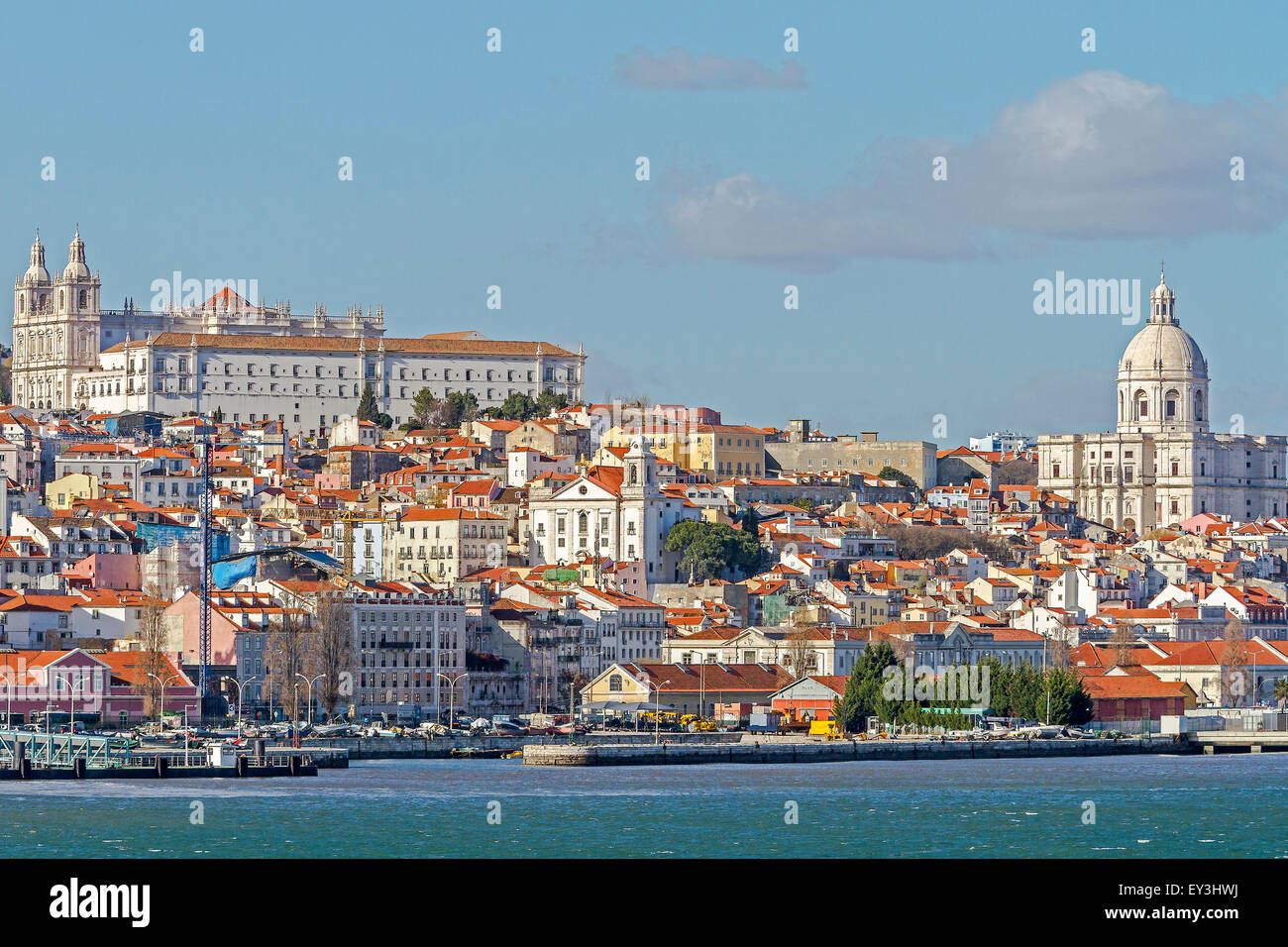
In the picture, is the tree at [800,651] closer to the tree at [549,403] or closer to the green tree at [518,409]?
the tree at [549,403]

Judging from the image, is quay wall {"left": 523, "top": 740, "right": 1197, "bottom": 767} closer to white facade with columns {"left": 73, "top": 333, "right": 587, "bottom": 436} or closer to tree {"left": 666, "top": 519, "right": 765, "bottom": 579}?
tree {"left": 666, "top": 519, "right": 765, "bottom": 579}

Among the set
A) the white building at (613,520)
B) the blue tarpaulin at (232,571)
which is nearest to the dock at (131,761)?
the blue tarpaulin at (232,571)

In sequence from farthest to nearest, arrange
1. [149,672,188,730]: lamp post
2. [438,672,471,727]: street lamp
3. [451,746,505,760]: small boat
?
[438,672,471,727]: street lamp
[149,672,188,730]: lamp post
[451,746,505,760]: small boat

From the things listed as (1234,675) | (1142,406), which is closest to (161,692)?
(1234,675)

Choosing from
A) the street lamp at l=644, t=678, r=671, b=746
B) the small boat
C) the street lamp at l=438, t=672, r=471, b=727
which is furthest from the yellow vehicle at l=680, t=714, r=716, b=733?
the small boat
